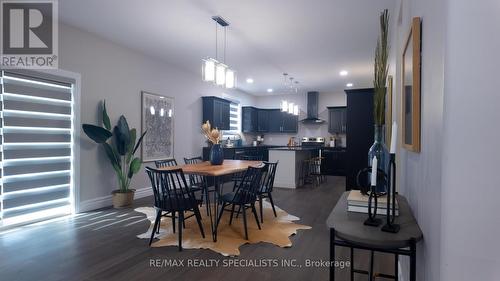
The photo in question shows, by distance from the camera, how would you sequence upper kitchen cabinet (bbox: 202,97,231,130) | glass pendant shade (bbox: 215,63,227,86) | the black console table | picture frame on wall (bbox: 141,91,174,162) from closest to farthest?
the black console table < glass pendant shade (bbox: 215,63,227,86) < picture frame on wall (bbox: 141,91,174,162) < upper kitchen cabinet (bbox: 202,97,231,130)

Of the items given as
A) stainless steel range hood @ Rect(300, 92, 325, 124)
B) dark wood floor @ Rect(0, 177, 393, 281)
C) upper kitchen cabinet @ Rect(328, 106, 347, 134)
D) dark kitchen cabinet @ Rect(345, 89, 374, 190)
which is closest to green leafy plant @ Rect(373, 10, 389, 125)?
dark wood floor @ Rect(0, 177, 393, 281)

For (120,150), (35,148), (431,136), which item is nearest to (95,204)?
(120,150)

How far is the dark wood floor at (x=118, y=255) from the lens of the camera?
2428mm

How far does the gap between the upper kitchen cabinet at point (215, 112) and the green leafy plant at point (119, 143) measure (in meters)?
2.56

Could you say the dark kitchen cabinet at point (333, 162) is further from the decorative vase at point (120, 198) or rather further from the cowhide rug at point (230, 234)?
the decorative vase at point (120, 198)

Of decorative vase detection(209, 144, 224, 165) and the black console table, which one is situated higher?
decorative vase detection(209, 144, 224, 165)

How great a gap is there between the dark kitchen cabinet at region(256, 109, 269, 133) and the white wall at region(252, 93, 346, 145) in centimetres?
38

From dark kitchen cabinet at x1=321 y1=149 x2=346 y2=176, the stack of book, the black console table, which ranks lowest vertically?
dark kitchen cabinet at x1=321 y1=149 x2=346 y2=176

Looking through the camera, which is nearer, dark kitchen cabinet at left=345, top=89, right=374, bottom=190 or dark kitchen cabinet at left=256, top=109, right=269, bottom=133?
dark kitchen cabinet at left=345, top=89, right=374, bottom=190

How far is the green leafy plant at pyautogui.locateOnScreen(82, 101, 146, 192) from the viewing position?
4316 mm

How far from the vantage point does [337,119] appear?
362 inches

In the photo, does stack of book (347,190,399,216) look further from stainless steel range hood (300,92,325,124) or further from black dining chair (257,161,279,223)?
stainless steel range hood (300,92,325,124)

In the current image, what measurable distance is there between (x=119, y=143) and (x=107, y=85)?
1.03m

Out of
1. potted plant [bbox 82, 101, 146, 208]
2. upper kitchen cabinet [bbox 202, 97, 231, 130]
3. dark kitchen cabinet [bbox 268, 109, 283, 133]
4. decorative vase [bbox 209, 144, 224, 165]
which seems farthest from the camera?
dark kitchen cabinet [bbox 268, 109, 283, 133]
